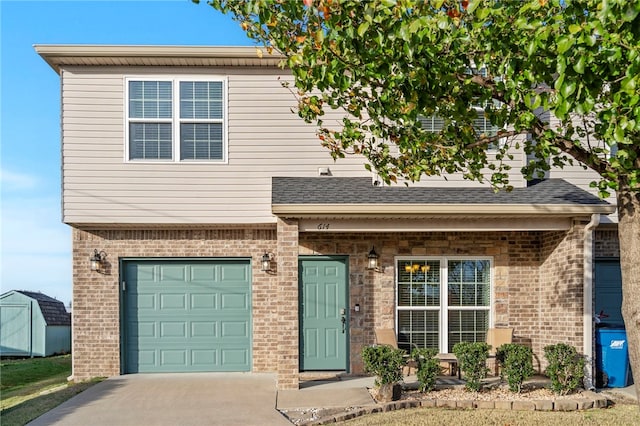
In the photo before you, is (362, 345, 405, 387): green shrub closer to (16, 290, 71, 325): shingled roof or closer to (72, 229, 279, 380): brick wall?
(72, 229, 279, 380): brick wall

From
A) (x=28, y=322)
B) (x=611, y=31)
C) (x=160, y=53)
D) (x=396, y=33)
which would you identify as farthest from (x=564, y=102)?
(x=28, y=322)

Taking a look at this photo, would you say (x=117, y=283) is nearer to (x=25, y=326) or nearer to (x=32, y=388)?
(x=32, y=388)

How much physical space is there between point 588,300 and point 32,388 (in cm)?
941

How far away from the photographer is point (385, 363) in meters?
8.13

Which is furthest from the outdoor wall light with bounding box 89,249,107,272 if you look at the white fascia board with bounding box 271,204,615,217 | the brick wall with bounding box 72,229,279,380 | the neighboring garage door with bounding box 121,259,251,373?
the white fascia board with bounding box 271,204,615,217

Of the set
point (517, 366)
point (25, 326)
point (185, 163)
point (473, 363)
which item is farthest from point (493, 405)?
point (25, 326)

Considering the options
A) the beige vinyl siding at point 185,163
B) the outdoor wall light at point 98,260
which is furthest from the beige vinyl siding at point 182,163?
the outdoor wall light at point 98,260

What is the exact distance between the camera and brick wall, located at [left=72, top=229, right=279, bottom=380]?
10570 millimetres

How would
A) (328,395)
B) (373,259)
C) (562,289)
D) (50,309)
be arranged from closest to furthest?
1. (328,395)
2. (562,289)
3. (373,259)
4. (50,309)

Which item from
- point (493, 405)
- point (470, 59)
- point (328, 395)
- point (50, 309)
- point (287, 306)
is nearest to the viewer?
point (470, 59)

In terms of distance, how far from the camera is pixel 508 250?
10672mm

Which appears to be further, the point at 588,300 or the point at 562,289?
the point at 562,289

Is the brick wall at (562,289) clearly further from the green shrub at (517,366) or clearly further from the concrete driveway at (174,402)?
the concrete driveway at (174,402)

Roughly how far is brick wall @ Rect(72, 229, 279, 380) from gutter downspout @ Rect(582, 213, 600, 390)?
16.7ft
